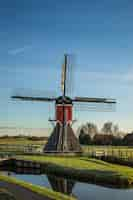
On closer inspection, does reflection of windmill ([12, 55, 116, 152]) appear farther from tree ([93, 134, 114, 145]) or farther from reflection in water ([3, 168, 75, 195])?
tree ([93, 134, 114, 145])

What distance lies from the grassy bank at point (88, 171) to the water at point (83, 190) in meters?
1.28

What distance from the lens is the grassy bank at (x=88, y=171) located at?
26156mm

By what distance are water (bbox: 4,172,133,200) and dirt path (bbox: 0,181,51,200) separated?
4.14m

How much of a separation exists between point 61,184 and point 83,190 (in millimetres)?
3165

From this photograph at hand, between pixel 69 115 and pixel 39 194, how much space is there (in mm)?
25435

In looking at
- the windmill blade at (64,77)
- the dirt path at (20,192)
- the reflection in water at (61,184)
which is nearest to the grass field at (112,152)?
the windmill blade at (64,77)

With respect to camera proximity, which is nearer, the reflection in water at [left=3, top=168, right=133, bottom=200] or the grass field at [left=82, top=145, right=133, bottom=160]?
the reflection in water at [left=3, top=168, right=133, bottom=200]

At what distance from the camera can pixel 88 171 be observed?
29266mm

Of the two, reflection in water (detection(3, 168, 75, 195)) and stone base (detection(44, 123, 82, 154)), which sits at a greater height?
stone base (detection(44, 123, 82, 154))

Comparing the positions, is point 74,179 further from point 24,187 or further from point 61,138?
point 61,138

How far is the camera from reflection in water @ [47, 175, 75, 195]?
24069 millimetres

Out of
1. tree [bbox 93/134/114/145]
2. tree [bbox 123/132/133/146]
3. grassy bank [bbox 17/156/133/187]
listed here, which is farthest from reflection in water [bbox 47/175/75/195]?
tree [bbox 93/134/114/145]

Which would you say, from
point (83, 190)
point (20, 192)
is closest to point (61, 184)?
point (83, 190)

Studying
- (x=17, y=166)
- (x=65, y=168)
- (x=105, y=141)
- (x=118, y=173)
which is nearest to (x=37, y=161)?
(x=17, y=166)
